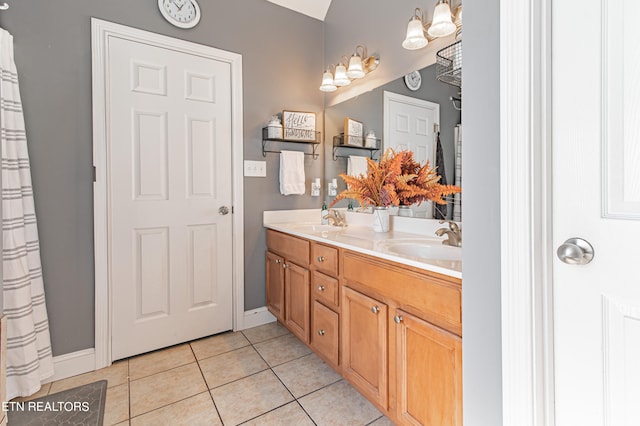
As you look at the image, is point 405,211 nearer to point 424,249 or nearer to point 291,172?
point 424,249

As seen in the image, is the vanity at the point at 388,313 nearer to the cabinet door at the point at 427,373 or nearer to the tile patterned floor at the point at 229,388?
the cabinet door at the point at 427,373

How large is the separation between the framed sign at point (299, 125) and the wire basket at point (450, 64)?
43.7 inches

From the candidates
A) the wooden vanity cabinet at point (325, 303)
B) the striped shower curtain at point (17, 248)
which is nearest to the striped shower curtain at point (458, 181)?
the wooden vanity cabinet at point (325, 303)

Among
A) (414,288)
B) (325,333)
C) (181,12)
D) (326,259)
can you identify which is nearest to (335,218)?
(326,259)

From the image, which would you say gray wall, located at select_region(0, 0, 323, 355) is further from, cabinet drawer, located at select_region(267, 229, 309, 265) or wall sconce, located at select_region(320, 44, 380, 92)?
cabinet drawer, located at select_region(267, 229, 309, 265)

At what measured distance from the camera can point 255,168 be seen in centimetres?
238

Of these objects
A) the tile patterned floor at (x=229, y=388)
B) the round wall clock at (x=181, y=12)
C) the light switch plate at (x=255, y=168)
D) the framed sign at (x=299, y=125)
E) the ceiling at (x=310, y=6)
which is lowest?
the tile patterned floor at (x=229, y=388)

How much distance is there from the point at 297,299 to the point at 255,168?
105cm

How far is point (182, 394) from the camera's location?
5.32 feet

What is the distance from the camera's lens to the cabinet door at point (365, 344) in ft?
4.33

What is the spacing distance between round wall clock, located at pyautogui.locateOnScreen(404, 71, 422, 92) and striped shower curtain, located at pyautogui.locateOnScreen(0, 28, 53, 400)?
2.13m

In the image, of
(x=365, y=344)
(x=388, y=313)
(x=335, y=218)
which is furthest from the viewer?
(x=335, y=218)

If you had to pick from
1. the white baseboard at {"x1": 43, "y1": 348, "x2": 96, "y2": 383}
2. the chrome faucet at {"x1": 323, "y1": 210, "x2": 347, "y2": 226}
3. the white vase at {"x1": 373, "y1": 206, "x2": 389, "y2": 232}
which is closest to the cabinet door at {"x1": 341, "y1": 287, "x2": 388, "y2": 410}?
the white vase at {"x1": 373, "y1": 206, "x2": 389, "y2": 232}

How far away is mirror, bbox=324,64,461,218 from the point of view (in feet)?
5.38
